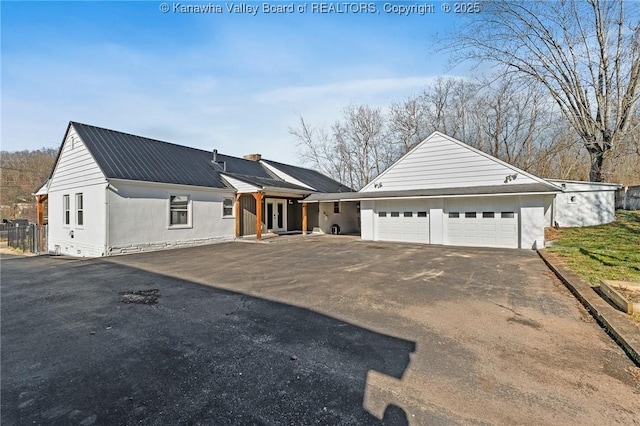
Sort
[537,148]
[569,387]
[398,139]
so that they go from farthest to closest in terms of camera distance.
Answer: [398,139] → [537,148] → [569,387]

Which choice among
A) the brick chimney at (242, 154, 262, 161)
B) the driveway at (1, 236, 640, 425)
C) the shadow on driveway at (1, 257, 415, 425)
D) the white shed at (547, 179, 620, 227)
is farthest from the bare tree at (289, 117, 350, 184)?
the shadow on driveway at (1, 257, 415, 425)

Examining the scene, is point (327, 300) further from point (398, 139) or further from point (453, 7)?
point (398, 139)

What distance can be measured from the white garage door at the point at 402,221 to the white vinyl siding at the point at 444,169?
3.17ft

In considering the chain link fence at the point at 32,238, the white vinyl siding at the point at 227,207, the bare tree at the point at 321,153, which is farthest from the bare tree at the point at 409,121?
the chain link fence at the point at 32,238

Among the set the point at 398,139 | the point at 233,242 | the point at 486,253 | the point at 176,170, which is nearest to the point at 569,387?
the point at 486,253

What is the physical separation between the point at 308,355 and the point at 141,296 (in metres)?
4.12

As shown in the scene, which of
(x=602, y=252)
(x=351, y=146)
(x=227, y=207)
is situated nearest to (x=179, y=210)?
(x=227, y=207)

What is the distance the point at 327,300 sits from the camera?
5.39 meters

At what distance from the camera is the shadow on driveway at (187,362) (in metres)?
2.34

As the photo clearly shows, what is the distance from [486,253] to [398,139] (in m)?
20.8

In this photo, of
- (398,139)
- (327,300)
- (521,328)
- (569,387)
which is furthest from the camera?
(398,139)

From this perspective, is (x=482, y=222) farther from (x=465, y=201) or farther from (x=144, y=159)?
(x=144, y=159)

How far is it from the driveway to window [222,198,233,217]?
862 centimetres

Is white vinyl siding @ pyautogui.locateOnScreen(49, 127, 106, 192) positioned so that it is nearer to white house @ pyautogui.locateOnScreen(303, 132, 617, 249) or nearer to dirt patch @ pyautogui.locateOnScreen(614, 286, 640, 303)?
white house @ pyautogui.locateOnScreen(303, 132, 617, 249)
